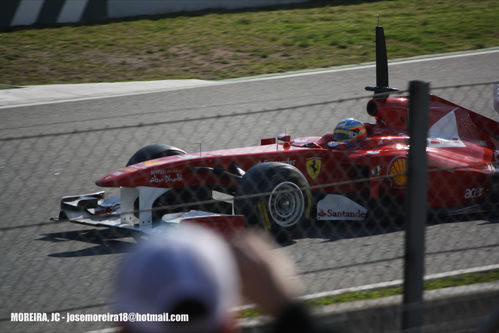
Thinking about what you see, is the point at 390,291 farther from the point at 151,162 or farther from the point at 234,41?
the point at 234,41

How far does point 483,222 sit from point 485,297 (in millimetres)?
2622

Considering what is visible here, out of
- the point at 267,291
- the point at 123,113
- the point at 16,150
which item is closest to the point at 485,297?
the point at 267,291

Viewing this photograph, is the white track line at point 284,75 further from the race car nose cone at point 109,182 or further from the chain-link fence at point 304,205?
the race car nose cone at point 109,182

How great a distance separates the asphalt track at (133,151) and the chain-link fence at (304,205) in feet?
0.07

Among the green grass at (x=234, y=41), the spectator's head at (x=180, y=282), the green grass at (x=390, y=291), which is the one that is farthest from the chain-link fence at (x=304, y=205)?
the green grass at (x=234, y=41)

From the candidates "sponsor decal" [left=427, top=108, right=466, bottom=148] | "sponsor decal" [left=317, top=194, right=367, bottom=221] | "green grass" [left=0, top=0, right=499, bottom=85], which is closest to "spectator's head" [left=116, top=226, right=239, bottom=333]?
"sponsor decal" [left=317, top=194, right=367, bottom=221]

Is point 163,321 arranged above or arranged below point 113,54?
above

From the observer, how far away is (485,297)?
3.94 metres

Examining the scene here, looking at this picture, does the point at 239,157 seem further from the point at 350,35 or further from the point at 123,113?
the point at 350,35

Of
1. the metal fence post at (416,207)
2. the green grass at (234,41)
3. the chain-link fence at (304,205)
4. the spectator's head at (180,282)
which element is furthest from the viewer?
the green grass at (234,41)

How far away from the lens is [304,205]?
5.98 metres

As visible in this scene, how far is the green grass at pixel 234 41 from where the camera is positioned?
14180 mm

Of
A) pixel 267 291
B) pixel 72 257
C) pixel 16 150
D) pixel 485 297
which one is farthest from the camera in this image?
pixel 16 150

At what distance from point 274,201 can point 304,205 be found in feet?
0.79
